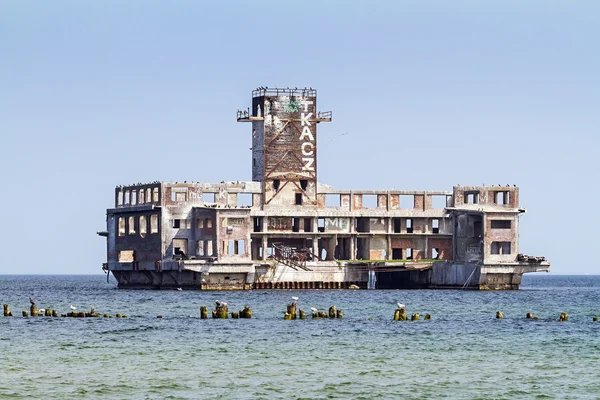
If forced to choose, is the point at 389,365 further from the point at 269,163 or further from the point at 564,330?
the point at 269,163

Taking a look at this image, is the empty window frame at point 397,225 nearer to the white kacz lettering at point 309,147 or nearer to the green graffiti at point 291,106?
the white kacz lettering at point 309,147

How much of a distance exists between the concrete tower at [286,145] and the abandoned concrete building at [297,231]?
95mm

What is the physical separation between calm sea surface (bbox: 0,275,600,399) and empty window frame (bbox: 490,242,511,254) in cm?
3105

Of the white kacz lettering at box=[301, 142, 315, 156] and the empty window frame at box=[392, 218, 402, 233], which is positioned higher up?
the white kacz lettering at box=[301, 142, 315, 156]

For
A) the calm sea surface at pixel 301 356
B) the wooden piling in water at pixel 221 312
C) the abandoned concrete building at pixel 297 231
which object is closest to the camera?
the calm sea surface at pixel 301 356

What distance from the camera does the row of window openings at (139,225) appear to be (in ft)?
426

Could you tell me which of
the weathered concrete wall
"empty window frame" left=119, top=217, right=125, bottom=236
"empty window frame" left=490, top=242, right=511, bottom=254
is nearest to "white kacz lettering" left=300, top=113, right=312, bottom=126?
the weathered concrete wall

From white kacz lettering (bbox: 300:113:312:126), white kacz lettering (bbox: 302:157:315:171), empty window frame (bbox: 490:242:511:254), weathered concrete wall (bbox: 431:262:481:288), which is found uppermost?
white kacz lettering (bbox: 300:113:312:126)

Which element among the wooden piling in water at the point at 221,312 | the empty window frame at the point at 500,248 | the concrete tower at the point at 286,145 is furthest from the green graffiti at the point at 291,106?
the wooden piling in water at the point at 221,312

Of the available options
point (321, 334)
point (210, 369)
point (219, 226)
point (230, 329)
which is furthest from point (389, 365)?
point (219, 226)

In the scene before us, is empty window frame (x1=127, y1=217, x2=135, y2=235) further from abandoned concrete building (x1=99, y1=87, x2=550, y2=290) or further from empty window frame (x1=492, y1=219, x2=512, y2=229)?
empty window frame (x1=492, y1=219, x2=512, y2=229)

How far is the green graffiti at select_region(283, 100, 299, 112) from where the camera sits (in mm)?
130250

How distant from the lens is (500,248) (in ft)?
417

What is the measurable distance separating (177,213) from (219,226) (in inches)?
195
